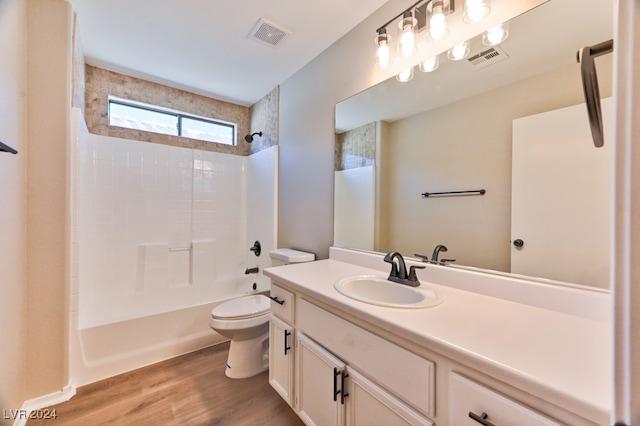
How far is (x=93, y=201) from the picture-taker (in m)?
2.30

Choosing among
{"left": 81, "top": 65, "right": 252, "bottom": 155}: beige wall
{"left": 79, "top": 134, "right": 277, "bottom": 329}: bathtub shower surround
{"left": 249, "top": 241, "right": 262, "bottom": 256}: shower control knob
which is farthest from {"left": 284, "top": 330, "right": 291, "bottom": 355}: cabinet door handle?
{"left": 81, "top": 65, "right": 252, "bottom": 155}: beige wall

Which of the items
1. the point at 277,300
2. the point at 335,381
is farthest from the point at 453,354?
the point at 277,300

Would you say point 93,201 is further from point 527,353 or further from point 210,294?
point 527,353

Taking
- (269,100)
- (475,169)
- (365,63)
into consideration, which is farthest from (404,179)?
(269,100)

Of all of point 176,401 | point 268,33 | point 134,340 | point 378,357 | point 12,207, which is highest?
point 268,33

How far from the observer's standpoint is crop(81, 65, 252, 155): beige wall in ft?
7.57

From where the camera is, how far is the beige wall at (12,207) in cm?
124

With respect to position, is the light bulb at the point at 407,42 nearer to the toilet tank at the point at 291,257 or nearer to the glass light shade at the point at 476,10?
the glass light shade at the point at 476,10

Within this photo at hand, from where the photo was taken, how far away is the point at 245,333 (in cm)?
183

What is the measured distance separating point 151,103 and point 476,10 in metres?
2.75

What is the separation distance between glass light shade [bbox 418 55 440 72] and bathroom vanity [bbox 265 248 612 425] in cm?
102

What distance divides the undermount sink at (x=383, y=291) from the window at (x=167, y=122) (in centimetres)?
250

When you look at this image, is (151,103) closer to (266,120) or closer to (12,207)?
(266,120)

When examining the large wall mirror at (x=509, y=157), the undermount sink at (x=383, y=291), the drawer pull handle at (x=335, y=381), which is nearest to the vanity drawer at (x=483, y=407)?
the undermount sink at (x=383, y=291)
